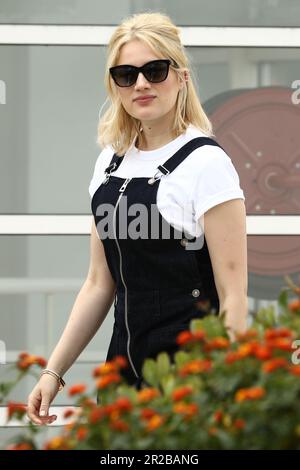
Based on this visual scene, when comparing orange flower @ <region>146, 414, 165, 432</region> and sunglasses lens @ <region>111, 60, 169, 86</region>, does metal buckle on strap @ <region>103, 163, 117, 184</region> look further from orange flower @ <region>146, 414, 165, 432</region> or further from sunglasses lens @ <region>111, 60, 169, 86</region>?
orange flower @ <region>146, 414, 165, 432</region>

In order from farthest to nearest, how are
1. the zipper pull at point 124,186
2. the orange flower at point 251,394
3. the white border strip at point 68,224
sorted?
the white border strip at point 68,224 < the zipper pull at point 124,186 < the orange flower at point 251,394

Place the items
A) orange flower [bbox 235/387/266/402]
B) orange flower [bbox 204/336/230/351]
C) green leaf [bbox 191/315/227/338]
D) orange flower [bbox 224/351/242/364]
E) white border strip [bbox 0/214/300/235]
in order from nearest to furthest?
orange flower [bbox 235/387/266/402] < orange flower [bbox 224/351/242/364] < orange flower [bbox 204/336/230/351] < green leaf [bbox 191/315/227/338] < white border strip [bbox 0/214/300/235]

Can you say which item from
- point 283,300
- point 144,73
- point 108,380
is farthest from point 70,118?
point 108,380

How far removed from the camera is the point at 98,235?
3037 mm

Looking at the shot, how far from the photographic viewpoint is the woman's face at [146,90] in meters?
2.97

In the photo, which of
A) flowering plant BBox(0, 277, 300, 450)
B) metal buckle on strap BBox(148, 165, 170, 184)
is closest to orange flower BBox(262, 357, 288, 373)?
flowering plant BBox(0, 277, 300, 450)

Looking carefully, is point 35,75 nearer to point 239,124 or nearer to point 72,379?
point 239,124

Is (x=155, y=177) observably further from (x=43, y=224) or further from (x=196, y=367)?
(x=43, y=224)

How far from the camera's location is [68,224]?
4809mm

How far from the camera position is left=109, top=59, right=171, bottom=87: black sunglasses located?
9.69 feet

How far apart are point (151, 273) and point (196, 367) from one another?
3.29 ft

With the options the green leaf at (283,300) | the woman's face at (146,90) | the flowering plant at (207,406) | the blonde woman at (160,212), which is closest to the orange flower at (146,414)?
A: the flowering plant at (207,406)

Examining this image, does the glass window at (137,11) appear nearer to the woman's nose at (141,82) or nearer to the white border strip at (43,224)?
the white border strip at (43,224)

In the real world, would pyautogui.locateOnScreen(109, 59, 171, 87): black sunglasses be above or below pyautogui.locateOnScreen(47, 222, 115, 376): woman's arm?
above
